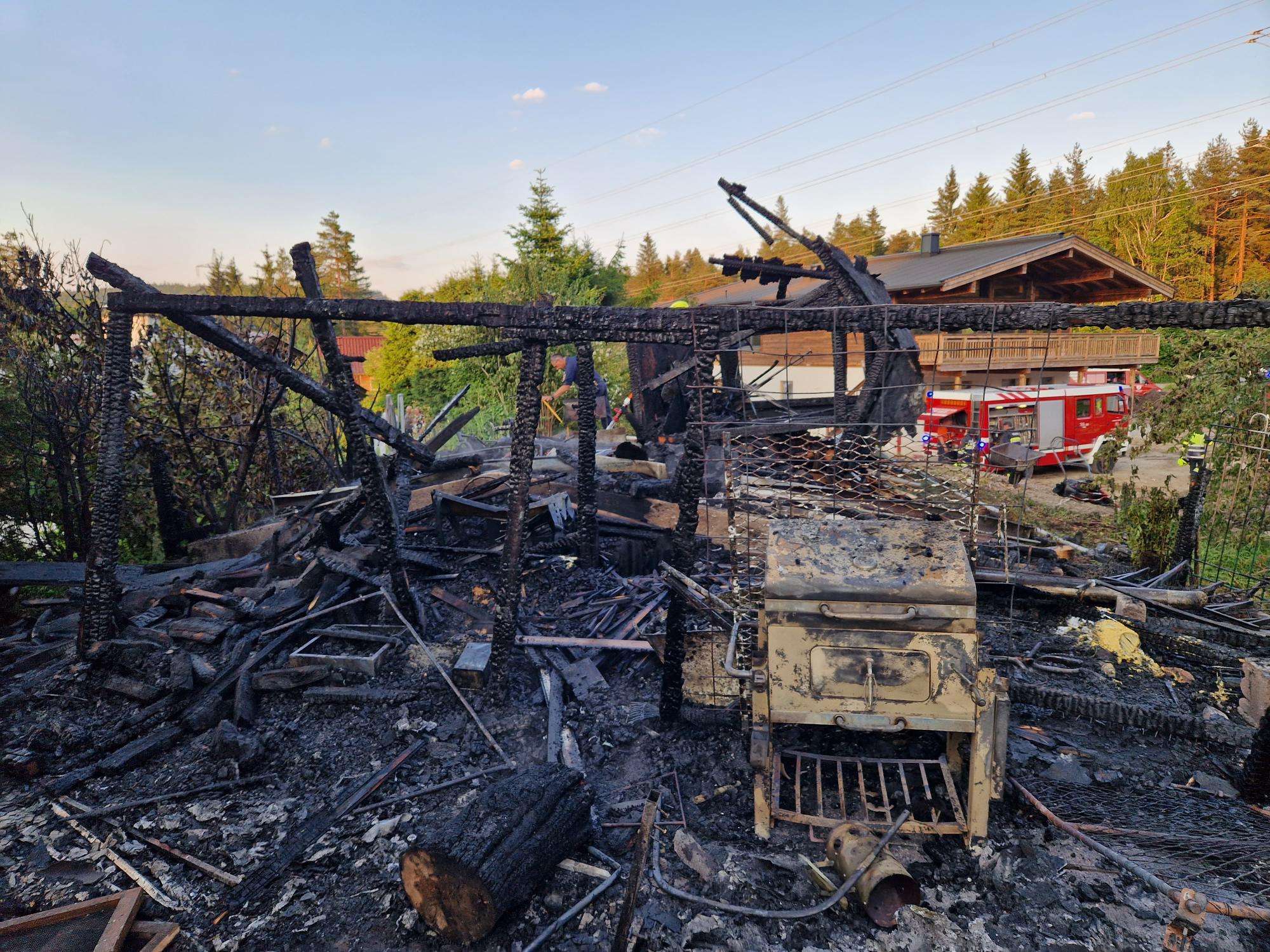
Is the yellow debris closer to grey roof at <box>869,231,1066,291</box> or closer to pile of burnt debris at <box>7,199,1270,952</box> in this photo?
pile of burnt debris at <box>7,199,1270,952</box>

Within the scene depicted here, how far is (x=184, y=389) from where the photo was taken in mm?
10438

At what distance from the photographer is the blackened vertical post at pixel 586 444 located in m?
7.55

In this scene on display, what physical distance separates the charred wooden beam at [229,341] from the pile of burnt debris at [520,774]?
1738mm

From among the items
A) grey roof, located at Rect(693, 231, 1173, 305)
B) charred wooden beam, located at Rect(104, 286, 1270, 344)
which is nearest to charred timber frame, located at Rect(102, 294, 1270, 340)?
charred wooden beam, located at Rect(104, 286, 1270, 344)

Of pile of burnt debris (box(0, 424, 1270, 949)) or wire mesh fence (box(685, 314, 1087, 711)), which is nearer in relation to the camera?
pile of burnt debris (box(0, 424, 1270, 949))

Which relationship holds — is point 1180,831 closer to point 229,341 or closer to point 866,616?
point 866,616

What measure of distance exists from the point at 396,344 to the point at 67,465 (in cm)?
2133

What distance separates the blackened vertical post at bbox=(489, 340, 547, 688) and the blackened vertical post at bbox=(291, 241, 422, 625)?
4.93 ft

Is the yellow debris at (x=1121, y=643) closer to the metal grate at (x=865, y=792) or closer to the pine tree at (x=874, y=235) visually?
the metal grate at (x=865, y=792)

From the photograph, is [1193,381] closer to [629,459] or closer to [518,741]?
[629,459]


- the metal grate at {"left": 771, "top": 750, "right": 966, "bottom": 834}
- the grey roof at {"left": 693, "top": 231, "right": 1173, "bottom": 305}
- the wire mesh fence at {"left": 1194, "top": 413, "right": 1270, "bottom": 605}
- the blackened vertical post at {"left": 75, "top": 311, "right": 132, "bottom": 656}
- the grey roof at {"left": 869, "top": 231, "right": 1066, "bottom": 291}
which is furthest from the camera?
the grey roof at {"left": 869, "top": 231, "right": 1066, "bottom": 291}

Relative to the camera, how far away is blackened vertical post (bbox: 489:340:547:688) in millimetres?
5469

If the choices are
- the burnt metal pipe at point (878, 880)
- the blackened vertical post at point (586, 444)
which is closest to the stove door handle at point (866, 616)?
the burnt metal pipe at point (878, 880)

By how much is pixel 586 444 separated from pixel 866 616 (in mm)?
4628
